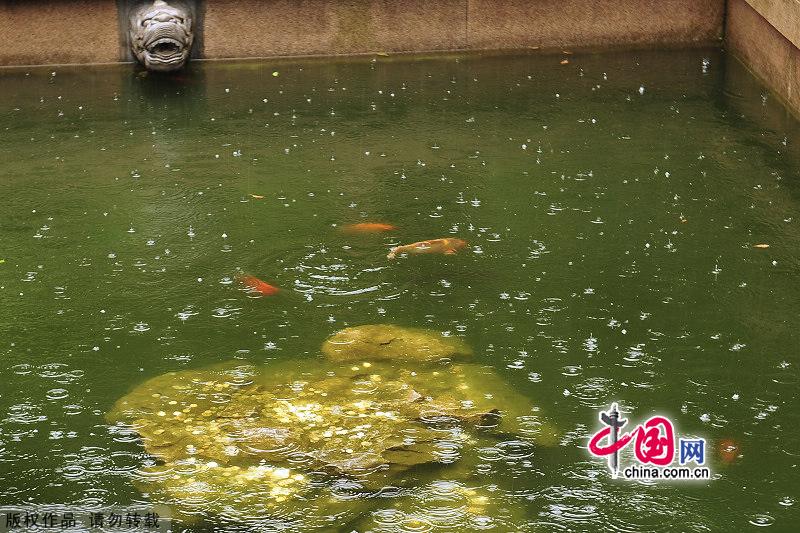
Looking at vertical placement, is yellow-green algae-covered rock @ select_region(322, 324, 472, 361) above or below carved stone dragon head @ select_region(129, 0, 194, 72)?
below

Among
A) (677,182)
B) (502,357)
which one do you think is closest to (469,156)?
(677,182)

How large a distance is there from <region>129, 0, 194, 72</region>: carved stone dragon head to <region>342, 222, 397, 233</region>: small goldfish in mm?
3949

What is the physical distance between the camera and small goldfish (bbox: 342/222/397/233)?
8.09 m

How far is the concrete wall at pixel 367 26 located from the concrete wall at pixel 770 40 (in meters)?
0.41

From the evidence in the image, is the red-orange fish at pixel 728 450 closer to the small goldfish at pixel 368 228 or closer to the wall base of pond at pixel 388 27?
the small goldfish at pixel 368 228

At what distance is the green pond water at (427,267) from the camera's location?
17.6ft

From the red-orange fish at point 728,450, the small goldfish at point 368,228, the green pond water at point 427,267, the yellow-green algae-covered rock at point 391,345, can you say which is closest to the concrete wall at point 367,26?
the green pond water at point 427,267

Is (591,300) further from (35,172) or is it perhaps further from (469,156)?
(35,172)

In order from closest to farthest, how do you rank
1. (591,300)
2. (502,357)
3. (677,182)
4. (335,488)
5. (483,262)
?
1. (335,488)
2. (502,357)
3. (591,300)
4. (483,262)
5. (677,182)

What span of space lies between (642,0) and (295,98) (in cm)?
380

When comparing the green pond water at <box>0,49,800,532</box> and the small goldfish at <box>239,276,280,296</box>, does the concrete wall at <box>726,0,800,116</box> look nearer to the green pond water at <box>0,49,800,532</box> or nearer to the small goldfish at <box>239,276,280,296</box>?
the green pond water at <box>0,49,800,532</box>

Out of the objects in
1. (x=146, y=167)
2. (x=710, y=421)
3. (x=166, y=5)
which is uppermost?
(x=166, y=5)

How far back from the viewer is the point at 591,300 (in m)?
7.10

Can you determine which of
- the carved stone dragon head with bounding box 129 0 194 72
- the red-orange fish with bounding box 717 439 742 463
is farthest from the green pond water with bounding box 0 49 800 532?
the carved stone dragon head with bounding box 129 0 194 72
